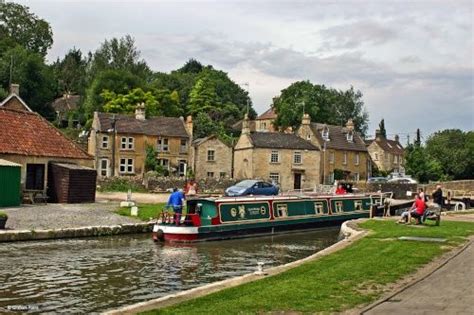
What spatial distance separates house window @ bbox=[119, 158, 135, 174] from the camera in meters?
57.8

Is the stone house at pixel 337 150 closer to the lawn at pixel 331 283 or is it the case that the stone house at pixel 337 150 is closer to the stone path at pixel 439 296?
the lawn at pixel 331 283

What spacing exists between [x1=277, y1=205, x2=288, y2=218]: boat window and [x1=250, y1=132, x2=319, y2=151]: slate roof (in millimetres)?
30773

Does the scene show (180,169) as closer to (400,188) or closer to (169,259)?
(400,188)

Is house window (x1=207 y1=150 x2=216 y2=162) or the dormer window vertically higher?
the dormer window

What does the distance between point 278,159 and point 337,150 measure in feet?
28.2

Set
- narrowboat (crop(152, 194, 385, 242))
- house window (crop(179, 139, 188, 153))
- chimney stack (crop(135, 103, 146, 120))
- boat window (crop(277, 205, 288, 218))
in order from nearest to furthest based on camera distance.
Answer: narrowboat (crop(152, 194, 385, 242)) < boat window (crop(277, 205, 288, 218)) < chimney stack (crop(135, 103, 146, 120)) < house window (crop(179, 139, 188, 153))

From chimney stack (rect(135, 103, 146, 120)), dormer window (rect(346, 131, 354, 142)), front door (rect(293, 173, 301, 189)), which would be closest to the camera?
chimney stack (rect(135, 103, 146, 120))

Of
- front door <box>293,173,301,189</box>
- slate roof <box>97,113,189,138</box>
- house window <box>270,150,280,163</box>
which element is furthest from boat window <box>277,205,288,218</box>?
front door <box>293,173,301,189</box>

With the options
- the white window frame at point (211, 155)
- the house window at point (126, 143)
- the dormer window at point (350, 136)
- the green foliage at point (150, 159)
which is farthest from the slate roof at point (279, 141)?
the house window at point (126, 143)

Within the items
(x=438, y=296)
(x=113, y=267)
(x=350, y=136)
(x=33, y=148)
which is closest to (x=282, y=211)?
(x=113, y=267)

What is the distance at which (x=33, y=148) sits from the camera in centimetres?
3288

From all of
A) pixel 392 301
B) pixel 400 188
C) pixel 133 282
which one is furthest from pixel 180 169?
pixel 392 301

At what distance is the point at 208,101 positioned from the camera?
8688 centimetres

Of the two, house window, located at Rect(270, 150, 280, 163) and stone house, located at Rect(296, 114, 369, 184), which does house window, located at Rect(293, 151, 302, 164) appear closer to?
house window, located at Rect(270, 150, 280, 163)
